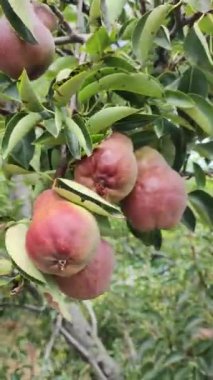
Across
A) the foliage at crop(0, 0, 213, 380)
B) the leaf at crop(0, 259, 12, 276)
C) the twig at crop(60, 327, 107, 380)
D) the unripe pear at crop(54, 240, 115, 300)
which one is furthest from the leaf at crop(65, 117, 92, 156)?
the twig at crop(60, 327, 107, 380)

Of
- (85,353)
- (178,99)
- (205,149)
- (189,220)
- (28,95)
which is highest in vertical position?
(28,95)

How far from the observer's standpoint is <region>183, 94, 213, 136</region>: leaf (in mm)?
872

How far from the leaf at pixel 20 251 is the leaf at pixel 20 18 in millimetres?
206

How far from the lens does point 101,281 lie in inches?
30.8

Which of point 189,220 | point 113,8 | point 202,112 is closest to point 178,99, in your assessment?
point 202,112

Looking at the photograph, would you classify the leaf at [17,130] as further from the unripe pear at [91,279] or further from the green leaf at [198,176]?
the green leaf at [198,176]

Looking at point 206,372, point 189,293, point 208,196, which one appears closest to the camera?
point 208,196

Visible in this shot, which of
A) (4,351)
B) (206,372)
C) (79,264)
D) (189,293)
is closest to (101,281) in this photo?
(79,264)

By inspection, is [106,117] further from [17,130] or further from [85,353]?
[85,353]

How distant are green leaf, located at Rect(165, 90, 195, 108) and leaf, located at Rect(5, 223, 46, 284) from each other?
21cm

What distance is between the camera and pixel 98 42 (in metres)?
0.87

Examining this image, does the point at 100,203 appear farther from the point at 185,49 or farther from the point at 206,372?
the point at 206,372

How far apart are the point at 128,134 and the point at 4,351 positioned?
1.47 meters

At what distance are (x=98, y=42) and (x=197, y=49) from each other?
4.5 inches
